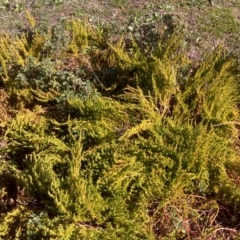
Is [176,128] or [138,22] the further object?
[138,22]

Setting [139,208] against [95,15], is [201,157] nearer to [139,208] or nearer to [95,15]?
[139,208]

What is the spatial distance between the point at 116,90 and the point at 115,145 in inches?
26.5

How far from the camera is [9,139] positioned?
343 cm

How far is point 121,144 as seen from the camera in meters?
3.12

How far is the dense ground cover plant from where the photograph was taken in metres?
2.94

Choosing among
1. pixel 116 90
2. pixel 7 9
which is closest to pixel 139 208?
pixel 116 90

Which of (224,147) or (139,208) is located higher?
(224,147)

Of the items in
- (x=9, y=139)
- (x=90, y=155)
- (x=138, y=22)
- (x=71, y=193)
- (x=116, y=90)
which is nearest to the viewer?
(x=71, y=193)

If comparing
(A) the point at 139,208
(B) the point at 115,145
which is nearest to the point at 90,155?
(B) the point at 115,145

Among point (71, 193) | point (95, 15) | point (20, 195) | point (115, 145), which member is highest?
point (95, 15)

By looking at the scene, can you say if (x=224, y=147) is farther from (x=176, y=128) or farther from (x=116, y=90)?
(x=116, y=90)

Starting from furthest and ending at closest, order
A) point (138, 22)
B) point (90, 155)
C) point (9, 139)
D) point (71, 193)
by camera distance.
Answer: point (138, 22) < point (9, 139) < point (90, 155) < point (71, 193)

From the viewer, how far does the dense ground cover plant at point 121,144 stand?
116 inches

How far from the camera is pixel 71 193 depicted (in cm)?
291
